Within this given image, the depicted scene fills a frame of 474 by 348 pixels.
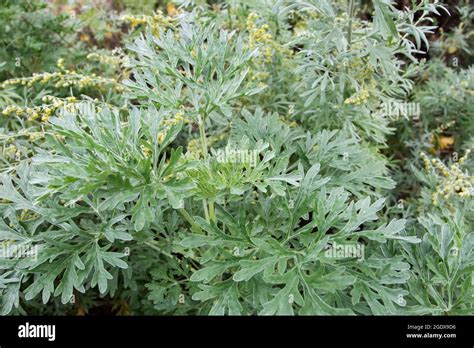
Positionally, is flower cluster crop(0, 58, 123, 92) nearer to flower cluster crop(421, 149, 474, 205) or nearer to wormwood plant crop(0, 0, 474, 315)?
wormwood plant crop(0, 0, 474, 315)

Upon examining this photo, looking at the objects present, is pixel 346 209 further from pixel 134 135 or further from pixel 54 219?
pixel 54 219

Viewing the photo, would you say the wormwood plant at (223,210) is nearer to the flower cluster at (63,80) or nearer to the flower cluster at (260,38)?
the flower cluster at (260,38)

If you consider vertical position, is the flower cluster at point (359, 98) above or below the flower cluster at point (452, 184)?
above

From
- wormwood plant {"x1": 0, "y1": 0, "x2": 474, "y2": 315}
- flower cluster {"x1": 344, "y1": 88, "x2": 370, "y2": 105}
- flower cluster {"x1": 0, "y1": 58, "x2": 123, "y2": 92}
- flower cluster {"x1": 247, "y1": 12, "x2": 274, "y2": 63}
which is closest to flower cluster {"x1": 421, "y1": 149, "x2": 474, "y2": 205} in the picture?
wormwood plant {"x1": 0, "y1": 0, "x2": 474, "y2": 315}

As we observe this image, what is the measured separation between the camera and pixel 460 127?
2383 mm

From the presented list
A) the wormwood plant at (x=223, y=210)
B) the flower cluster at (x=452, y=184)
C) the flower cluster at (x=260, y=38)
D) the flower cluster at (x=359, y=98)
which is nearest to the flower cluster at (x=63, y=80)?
the wormwood plant at (x=223, y=210)

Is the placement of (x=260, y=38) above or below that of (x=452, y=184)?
above

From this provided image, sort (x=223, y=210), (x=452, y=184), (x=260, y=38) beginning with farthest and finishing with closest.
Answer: (x=260, y=38)
(x=452, y=184)
(x=223, y=210)

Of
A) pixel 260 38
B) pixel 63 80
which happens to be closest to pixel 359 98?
pixel 260 38

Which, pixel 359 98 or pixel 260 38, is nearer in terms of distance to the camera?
pixel 359 98

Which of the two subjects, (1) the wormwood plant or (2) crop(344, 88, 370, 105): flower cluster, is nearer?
(1) the wormwood plant

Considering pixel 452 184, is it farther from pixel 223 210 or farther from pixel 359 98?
pixel 223 210

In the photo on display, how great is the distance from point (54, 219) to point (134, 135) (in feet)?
1.06
